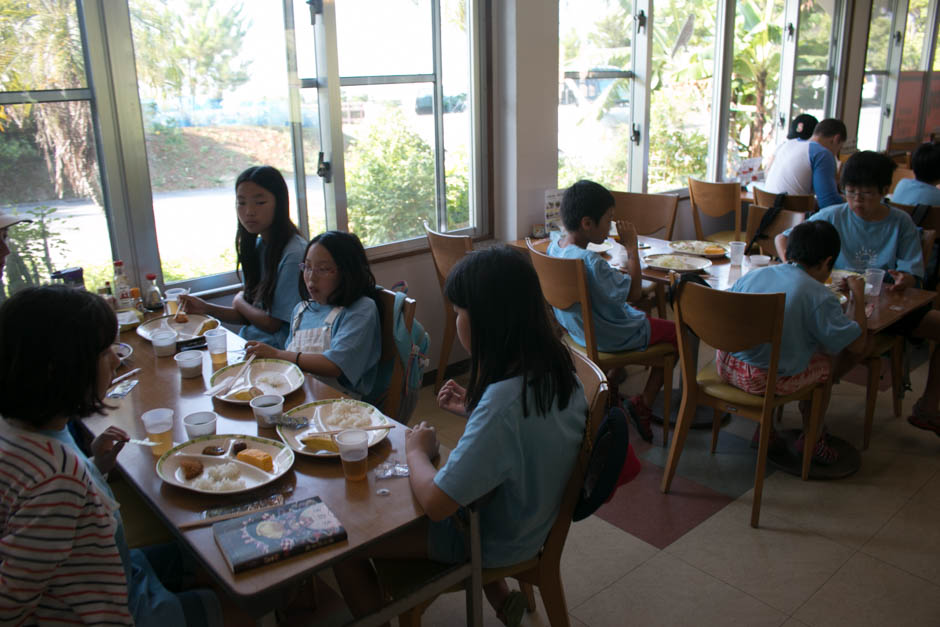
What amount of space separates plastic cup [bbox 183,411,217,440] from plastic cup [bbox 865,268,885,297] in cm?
255

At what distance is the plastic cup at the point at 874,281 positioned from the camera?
2.87 meters

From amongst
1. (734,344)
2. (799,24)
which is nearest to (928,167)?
(734,344)

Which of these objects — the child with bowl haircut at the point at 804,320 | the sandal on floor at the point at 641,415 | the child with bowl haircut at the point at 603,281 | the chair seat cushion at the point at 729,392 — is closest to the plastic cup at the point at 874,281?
the child with bowl haircut at the point at 804,320

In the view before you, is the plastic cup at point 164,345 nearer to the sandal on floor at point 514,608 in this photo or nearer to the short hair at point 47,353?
the short hair at point 47,353

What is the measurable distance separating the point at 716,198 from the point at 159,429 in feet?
12.6

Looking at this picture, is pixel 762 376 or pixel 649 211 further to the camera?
pixel 649 211

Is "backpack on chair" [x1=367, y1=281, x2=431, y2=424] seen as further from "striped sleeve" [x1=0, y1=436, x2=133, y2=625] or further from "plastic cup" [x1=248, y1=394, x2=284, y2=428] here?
"striped sleeve" [x1=0, y1=436, x2=133, y2=625]

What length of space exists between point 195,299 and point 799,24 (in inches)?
215

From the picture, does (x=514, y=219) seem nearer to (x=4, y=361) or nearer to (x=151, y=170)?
(x=151, y=170)

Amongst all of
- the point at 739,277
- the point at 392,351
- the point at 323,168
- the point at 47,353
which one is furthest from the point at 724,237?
the point at 47,353

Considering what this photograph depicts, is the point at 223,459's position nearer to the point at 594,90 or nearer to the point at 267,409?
the point at 267,409

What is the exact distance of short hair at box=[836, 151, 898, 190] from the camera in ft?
9.92

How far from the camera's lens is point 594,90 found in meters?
4.54

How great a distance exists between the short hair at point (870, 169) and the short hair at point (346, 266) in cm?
221
